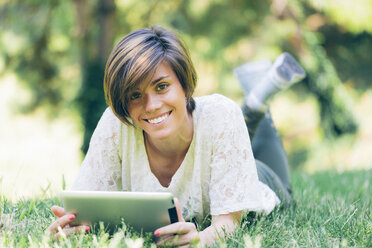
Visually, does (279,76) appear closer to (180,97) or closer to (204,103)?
(204,103)

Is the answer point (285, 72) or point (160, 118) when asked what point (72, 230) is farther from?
point (285, 72)

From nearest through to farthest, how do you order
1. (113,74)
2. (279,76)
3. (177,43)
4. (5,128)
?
(113,74) → (177,43) → (279,76) → (5,128)

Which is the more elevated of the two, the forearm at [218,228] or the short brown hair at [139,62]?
the short brown hair at [139,62]

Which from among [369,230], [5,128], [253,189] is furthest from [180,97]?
[5,128]

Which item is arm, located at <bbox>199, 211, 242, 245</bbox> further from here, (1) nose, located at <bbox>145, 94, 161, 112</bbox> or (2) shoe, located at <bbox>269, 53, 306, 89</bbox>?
(2) shoe, located at <bbox>269, 53, 306, 89</bbox>

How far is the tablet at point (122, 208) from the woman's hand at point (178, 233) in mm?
27

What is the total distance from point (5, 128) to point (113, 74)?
11016mm

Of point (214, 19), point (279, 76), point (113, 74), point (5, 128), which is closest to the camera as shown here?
point (113, 74)

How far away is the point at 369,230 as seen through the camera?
1.79 metres

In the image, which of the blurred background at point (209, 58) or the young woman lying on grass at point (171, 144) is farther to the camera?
the blurred background at point (209, 58)

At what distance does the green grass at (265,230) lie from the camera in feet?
5.17

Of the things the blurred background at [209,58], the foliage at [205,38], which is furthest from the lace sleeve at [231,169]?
the foliage at [205,38]

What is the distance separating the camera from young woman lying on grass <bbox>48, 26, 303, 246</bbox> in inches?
69.3

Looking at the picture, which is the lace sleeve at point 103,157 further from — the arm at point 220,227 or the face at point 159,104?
the arm at point 220,227
